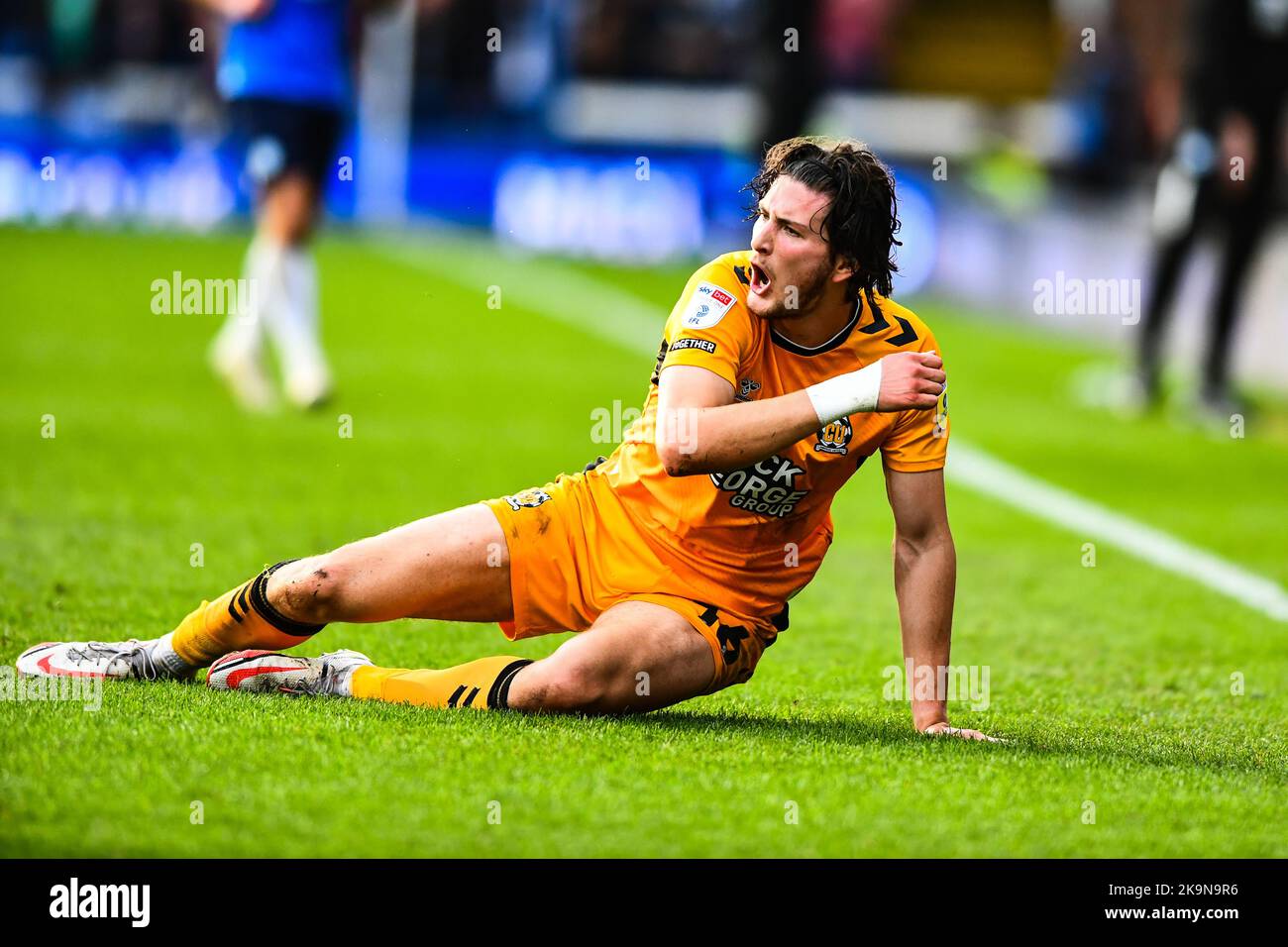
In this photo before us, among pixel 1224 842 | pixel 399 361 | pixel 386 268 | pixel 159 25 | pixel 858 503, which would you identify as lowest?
pixel 1224 842

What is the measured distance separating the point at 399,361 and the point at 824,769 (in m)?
10.3

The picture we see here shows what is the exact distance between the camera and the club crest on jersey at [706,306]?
16.2 ft

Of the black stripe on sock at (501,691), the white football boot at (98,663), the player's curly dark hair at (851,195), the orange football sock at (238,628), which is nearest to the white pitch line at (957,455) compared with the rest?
the player's curly dark hair at (851,195)

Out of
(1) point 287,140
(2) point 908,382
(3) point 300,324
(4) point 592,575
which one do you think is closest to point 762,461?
(2) point 908,382

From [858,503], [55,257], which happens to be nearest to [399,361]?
[858,503]

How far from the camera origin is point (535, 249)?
77.5 ft

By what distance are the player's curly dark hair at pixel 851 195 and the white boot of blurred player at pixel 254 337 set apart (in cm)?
658

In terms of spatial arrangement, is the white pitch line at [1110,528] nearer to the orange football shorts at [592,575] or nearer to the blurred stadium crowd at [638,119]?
the orange football shorts at [592,575]

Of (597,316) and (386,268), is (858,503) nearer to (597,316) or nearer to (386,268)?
(597,316)

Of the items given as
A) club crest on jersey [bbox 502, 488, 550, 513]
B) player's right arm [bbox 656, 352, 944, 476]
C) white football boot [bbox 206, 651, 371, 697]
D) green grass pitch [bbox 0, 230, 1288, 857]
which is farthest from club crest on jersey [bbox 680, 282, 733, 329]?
white football boot [bbox 206, 651, 371, 697]

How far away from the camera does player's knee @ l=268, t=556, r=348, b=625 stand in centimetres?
504

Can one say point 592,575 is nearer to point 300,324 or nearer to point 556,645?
point 556,645

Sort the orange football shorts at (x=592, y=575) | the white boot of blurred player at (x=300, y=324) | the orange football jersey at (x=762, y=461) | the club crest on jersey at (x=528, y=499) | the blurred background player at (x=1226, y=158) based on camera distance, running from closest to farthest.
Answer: the orange football jersey at (x=762, y=461) → the orange football shorts at (x=592, y=575) → the club crest on jersey at (x=528, y=499) → the white boot of blurred player at (x=300, y=324) → the blurred background player at (x=1226, y=158)

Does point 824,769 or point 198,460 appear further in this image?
point 198,460
